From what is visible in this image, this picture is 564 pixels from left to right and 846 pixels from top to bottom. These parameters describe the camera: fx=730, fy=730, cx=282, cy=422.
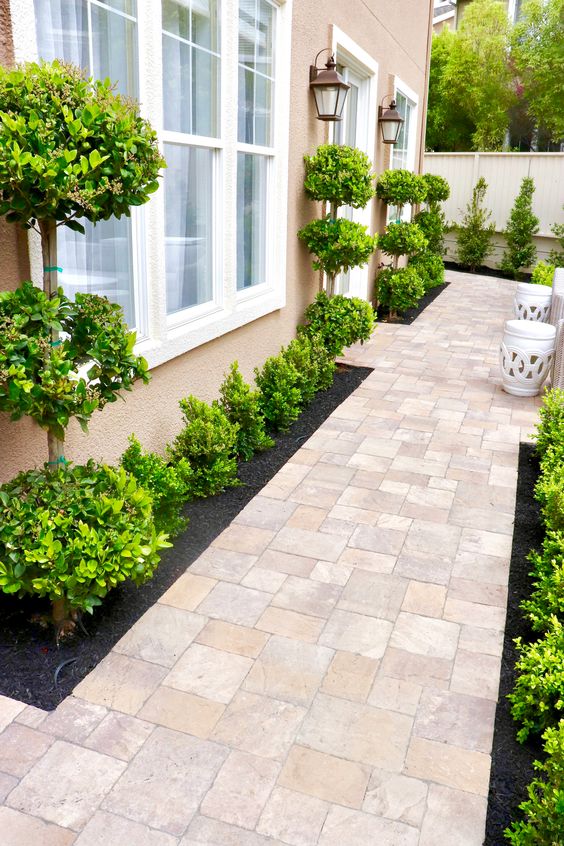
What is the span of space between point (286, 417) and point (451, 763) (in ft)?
10.7

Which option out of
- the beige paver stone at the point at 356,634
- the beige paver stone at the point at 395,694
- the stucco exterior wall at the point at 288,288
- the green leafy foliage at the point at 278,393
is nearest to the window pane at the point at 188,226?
the stucco exterior wall at the point at 288,288

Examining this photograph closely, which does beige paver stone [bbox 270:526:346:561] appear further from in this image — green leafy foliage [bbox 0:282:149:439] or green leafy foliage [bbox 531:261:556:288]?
green leafy foliage [bbox 531:261:556:288]

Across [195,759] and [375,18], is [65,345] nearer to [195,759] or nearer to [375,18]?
[195,759]

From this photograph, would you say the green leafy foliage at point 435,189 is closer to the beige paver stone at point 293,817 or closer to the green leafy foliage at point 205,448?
the green leafy foliage at point 205,448

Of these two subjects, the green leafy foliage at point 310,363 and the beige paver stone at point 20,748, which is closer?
the beige paver stone at point 20,748

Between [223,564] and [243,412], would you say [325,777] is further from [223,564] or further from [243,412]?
[243,412]

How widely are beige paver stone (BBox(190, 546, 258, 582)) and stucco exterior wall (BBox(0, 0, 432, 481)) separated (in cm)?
77

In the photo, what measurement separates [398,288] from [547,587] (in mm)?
6850

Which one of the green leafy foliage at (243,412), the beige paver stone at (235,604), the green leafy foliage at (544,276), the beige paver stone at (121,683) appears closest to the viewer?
the beige paver stone at (121,683)

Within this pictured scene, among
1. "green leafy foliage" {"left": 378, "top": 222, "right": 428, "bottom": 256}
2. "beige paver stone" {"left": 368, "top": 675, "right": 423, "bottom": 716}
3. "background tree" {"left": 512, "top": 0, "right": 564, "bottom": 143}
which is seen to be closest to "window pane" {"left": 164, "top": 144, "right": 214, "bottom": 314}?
"beige paver stone" {"left": 368, "top": 675, "right": 423, "bottom": 716}

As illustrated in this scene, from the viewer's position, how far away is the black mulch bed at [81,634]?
110 inches

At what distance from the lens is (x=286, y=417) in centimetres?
549

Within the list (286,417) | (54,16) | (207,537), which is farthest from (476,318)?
(54,16)

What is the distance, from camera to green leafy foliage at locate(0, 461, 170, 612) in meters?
2.70
